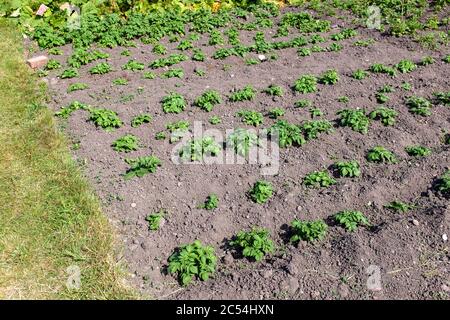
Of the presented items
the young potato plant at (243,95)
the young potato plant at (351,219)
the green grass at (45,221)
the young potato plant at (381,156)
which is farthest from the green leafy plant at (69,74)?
the young potato plant at (351,219)

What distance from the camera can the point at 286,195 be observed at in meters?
5.17

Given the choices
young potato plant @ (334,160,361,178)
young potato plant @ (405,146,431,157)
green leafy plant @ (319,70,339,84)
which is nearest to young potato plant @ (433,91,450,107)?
young potato plant @ (405,146,431,157)

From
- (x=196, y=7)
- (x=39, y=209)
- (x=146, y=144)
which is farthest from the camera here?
(x=196, y=7)

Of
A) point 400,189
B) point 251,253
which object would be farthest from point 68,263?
point 400,189

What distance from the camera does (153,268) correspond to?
4.46 meters

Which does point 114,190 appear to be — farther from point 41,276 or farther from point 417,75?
point 417,75

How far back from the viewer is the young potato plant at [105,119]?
6.36 meters

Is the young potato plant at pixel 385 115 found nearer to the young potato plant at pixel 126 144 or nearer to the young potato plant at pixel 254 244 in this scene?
the young potato plant at pixel 254 244

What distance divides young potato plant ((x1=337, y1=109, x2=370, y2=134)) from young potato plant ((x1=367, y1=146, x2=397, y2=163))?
0.52m

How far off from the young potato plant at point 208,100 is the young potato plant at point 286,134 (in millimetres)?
1036

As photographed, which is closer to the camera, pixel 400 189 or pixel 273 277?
pixel 273 277

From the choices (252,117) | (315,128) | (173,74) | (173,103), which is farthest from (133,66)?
(315,128)
